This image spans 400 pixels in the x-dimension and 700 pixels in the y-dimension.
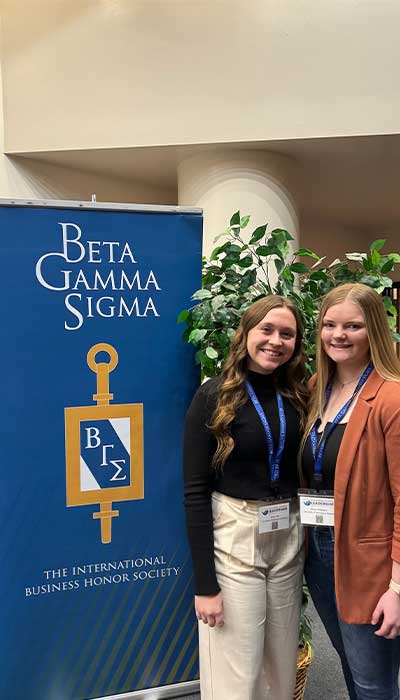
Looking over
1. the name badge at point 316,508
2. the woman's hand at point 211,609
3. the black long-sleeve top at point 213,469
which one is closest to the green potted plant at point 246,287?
the black long-sleeve top at point 213,469

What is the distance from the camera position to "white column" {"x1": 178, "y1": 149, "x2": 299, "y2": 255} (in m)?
3.91

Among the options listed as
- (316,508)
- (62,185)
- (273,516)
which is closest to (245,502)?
(273,516)

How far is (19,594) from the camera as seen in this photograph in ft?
6.16

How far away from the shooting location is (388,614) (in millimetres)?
1303

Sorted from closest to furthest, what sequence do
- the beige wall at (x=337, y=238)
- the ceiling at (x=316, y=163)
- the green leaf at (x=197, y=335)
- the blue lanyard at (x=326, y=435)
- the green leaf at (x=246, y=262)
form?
the blue lanyard at (x=326, y=435)
the green leaf at (x=197, y=335)
the green leaf at (x=246, y=262)
the ceiling at (x=316, y=163)
the beige wall at (x=337, y=238)

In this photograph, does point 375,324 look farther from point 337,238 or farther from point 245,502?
point 337,238

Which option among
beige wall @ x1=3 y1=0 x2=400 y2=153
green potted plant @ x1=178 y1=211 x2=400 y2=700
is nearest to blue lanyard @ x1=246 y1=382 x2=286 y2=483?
green potted plant @ x1=178 y1=211 x2=400 y2=700

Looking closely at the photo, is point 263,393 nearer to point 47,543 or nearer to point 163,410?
point 163,410

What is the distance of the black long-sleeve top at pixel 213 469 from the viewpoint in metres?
1.50

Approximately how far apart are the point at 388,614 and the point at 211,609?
1.59ft

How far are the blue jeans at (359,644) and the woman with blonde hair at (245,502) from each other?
9 centimetres

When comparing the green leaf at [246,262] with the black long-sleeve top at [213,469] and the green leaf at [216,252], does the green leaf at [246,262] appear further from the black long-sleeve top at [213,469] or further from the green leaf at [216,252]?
the black long-sleeve top at [213,469]

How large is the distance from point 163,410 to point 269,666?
0.93 m

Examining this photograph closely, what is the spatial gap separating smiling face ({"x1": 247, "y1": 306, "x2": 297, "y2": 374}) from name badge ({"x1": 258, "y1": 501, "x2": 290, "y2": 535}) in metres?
0.41
